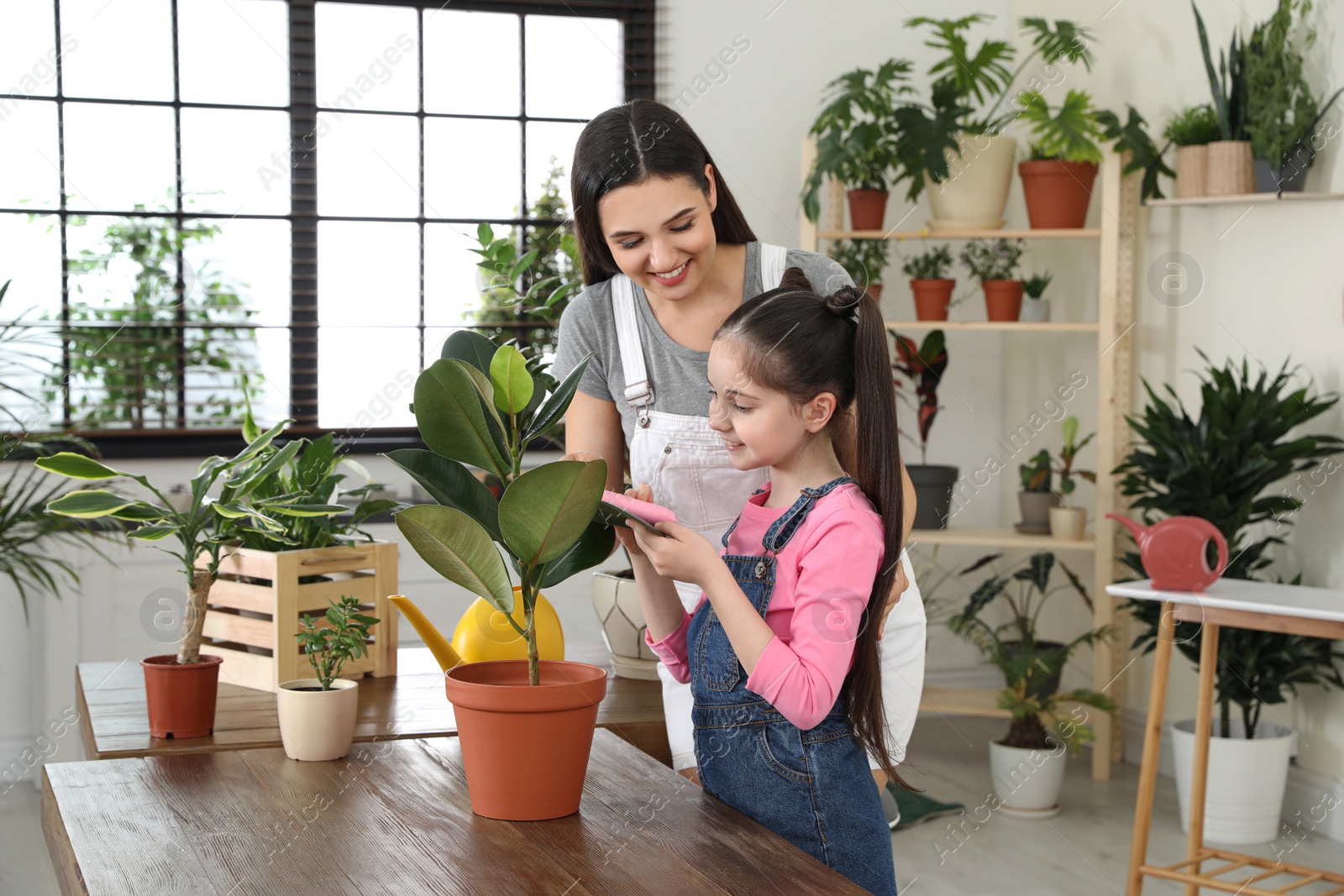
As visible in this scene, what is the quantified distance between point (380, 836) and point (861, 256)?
333 centimetres

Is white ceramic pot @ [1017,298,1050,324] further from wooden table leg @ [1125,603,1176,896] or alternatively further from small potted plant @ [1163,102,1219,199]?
wooden table leg @ [1125,603,1176,896]

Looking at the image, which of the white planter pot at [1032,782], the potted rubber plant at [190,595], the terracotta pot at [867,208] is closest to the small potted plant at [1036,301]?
the terracotta pot at [867,208]

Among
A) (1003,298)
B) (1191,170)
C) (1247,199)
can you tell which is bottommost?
(1003,298)

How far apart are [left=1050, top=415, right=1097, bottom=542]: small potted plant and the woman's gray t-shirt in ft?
7.75

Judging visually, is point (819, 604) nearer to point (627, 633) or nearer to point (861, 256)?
point (627, 633)

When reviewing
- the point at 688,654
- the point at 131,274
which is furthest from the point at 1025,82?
the point at 688,654

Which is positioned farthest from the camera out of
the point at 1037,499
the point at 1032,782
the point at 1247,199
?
the point at 1037,499

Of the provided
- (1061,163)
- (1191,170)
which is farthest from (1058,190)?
(1191,170)

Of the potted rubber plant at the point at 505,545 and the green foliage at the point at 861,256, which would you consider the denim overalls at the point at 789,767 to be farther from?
the green foliage at the point at 861,256

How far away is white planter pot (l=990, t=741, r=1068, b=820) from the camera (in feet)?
11.1

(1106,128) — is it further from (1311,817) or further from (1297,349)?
(1311,817)

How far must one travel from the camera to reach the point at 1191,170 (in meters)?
3.42

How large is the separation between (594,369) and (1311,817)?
257 centimetres

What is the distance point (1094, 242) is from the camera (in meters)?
4.10
